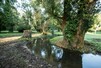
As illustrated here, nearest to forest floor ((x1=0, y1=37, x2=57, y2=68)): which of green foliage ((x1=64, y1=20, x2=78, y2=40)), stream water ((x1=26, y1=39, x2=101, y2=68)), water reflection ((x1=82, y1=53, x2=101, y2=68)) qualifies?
stream water ((x1=26, y1=39, x2=101, y2=68))

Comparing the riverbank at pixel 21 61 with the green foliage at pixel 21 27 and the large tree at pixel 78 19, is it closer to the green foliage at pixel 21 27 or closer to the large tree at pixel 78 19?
the large tree at pixel 78 19

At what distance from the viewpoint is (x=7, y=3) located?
39.3 feet

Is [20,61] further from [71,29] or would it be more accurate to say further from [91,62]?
[71,29]

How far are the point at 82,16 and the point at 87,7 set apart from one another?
0.95 metres

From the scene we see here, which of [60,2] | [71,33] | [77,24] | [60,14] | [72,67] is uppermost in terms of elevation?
[60,2]

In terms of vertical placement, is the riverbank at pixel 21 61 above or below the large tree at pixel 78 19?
below

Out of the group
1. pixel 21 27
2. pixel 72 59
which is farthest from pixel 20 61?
pixel 21 27

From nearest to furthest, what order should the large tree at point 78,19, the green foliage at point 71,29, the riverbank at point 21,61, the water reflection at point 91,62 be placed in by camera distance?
the riverbank at point 21,61 < the water reflection at point 91,62 < the large tree at point 78,19 < the green foliage at point 71,29

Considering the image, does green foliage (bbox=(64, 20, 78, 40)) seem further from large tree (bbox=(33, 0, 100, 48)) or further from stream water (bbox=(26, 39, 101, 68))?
stream water (bbox=(26, 39, 101, 68))

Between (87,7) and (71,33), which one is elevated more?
(87,7)

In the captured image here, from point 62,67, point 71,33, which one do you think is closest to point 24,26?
point 71,33

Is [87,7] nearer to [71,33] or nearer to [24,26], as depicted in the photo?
[71,33]

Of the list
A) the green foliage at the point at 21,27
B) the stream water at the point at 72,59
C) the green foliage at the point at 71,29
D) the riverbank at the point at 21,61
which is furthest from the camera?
the green foliage at the point at 21,27

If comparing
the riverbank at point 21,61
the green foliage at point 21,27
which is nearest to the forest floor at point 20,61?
the riverbank at point 21,61
